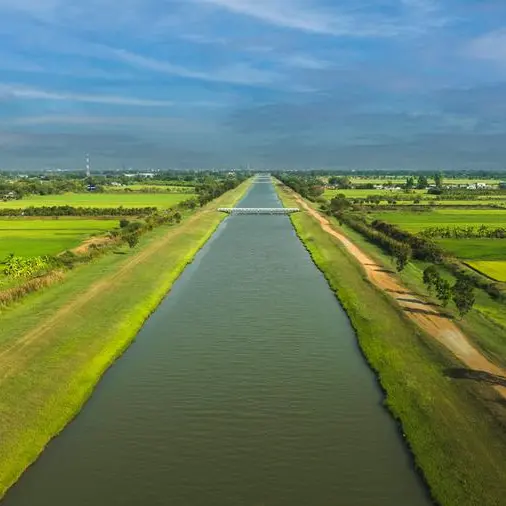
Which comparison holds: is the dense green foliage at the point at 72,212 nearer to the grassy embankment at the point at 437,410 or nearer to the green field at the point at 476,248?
the green field at the point at 476,248

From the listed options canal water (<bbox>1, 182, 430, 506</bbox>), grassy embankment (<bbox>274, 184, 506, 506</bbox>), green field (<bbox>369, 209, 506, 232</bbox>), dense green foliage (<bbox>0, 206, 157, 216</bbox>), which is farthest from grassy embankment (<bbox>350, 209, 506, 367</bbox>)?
dense green foliage (<bbox>0, 206, 157, 216</bbox>)

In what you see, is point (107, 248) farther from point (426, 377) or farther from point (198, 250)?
point (426, 377)

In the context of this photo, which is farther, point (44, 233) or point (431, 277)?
point (44, 233)

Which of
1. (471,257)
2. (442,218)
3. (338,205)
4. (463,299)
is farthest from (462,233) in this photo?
(338,205)

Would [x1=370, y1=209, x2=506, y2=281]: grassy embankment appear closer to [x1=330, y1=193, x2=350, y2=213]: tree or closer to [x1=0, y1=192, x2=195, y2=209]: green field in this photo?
[x1=330, y1=193, x2=350, y2=213]: tree

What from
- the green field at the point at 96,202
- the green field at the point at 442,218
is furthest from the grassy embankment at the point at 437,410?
the green field at the point at 96,202

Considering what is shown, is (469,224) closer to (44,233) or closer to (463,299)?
(44,233)
